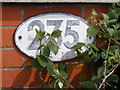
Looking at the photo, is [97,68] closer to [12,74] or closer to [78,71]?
[78,71]

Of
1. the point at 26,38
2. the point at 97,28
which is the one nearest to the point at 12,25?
the point at 26,38

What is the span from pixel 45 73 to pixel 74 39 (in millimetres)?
280

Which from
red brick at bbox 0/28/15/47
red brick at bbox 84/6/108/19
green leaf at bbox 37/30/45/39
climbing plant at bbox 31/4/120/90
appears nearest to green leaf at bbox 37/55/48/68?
climbing plant at bbox 31/4/120/90

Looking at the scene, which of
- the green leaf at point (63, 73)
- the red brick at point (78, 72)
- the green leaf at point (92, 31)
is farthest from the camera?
the red brick at point (78, 72)

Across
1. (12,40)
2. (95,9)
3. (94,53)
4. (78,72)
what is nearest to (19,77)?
(12,40)

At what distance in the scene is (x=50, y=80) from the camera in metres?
1.48

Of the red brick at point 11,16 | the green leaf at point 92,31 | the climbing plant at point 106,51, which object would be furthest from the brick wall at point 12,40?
the green leaf at point 92,31

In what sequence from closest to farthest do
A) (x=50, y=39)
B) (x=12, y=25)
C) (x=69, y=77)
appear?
1. (x=50, y=39)
2. (x=12, y=25)
3. (x=69, y=77)

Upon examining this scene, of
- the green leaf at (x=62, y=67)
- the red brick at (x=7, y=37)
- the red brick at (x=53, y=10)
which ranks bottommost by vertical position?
the green leaf at (x=62, y=67)

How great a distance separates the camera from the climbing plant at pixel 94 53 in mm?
1303

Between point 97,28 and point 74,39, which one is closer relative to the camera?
Answer: point 97,28

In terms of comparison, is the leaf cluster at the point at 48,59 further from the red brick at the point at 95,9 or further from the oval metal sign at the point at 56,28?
the red brick at the point at 95,9

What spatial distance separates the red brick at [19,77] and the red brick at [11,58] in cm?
4

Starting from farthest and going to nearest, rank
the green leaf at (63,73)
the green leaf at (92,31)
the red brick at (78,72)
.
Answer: the red brick at (78,72), the green leaf at (63,73), the green leaf at (92,31)
